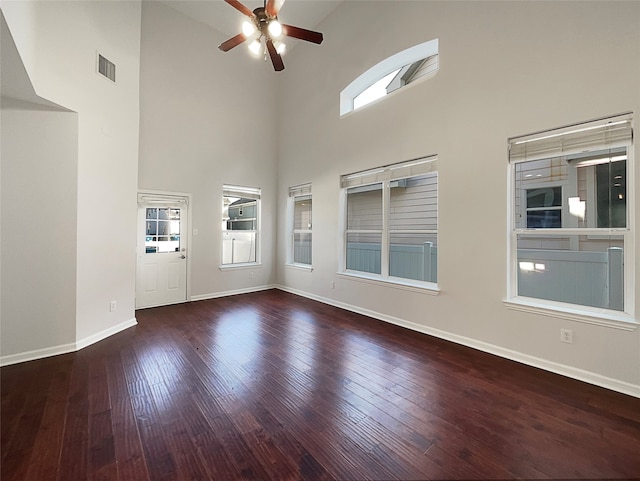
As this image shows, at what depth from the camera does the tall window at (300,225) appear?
5824 millimetres

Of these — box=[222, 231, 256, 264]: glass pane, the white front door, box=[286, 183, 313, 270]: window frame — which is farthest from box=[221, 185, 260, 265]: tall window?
the white front door

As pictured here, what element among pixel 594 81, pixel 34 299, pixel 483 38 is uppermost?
pixel 483 38

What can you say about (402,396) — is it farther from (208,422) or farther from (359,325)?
(359,325)

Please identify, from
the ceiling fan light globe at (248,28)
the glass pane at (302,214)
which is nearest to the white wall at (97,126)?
the ceiling fan light globe at (248,28)

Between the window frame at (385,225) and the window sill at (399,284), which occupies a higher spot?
the window frame at (385,225)

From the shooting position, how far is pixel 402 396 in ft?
7.25

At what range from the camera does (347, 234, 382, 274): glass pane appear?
4535 millimetres

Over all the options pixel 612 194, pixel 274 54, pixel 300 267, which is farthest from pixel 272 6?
pixel 300 267

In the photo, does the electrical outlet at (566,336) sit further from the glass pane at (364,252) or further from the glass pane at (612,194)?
the glass pane at (364,252)

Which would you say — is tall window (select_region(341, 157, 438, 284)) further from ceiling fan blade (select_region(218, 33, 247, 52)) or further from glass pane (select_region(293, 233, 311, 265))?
ceiling fan blade (select_region(218, 33, 247, 52))

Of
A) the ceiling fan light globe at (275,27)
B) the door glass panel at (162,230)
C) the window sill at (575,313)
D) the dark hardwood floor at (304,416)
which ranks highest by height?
the ceiling fan light globe at (275,27)

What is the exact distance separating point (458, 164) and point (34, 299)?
4.97 meters

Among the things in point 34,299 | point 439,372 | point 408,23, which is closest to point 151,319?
point 34,299

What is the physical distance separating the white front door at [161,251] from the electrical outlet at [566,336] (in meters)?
5.52
